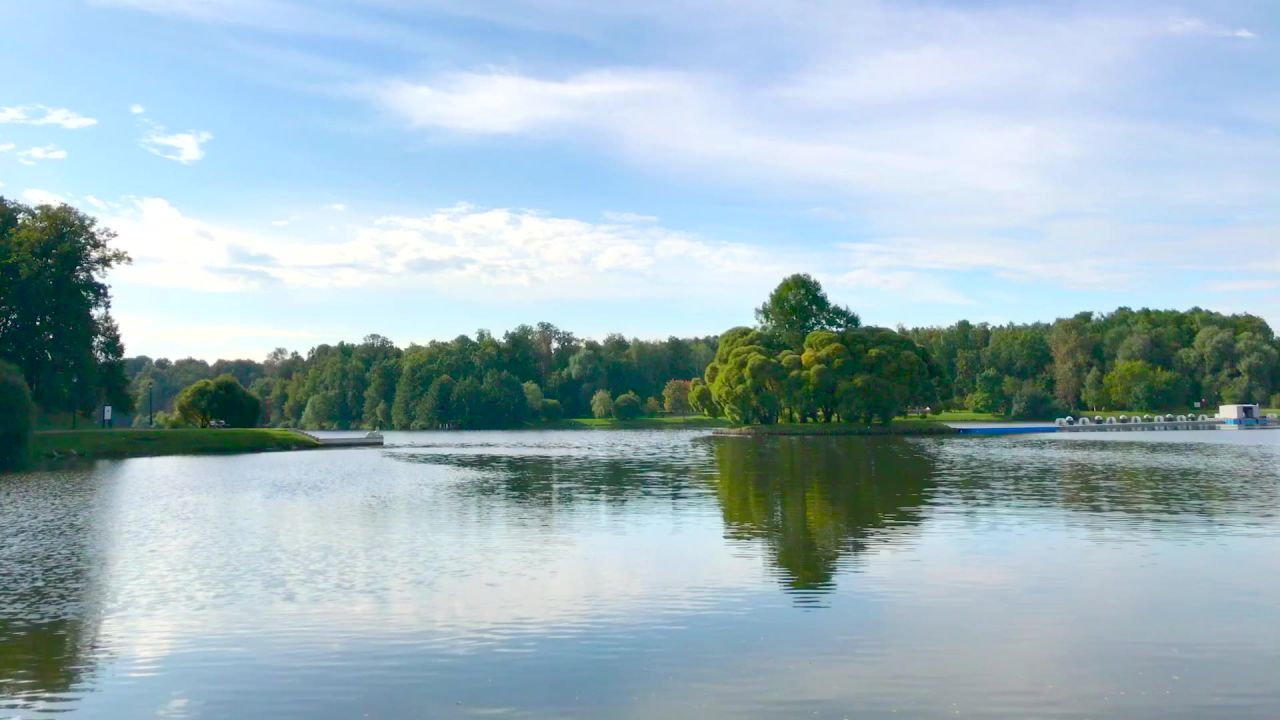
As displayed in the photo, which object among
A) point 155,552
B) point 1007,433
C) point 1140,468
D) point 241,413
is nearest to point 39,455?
point 241,413

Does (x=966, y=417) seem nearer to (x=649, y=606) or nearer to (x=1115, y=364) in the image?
(x=1115, y=364)

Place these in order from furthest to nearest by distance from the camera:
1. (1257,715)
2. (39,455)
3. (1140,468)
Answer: (39,455) < (1140,468) < (1257,715)

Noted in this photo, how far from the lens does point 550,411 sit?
19062cm

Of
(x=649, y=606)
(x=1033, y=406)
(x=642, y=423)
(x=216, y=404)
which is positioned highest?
(x=216, y=404)

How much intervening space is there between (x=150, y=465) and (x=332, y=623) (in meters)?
53.9

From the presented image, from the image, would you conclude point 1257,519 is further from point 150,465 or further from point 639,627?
point 150,465

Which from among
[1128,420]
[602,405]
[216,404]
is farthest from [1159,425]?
[216,404]

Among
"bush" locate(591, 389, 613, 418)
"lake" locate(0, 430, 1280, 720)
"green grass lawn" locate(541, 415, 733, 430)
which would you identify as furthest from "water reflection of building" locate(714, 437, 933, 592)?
"bush" locate(591, 389, 613, 418)

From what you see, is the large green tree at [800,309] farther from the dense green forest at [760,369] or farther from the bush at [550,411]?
the bush at [550,411]

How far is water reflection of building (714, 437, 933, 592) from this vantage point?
23.7 meters

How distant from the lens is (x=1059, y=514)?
31.5m

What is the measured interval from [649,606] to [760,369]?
93849 millimetres

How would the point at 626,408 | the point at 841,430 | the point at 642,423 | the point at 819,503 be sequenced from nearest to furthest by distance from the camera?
the point at 819,503 → the point at 841,430 → the point at 642,423 → the point at 626,408

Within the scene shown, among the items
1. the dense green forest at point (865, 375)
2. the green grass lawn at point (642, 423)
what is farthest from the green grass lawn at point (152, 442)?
the green grass lawn at point (642, 423)
